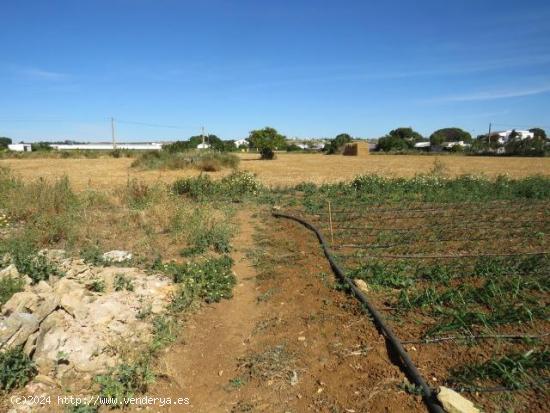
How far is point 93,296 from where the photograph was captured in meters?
4.37

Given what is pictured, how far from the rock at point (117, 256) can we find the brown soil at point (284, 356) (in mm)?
1826

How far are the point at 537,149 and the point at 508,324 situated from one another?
49.8 meters

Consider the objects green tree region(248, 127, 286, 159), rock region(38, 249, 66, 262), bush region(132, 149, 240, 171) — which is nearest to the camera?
rock region(38, 249, 66, 262)

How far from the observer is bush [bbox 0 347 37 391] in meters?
2.99

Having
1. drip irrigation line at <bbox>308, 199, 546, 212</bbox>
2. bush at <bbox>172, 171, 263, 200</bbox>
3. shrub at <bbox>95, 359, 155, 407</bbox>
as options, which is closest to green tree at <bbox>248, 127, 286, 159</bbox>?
bush at <bbox>172, 171, 263, 200</bbox>

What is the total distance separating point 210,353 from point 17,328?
1710mm

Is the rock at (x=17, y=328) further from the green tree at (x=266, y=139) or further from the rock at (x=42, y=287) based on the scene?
the green tree at (x=266, y=139)

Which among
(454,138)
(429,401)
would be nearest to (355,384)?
(429,401)

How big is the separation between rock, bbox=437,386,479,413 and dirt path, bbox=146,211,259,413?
1594mm

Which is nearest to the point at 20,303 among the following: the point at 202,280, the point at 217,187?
the point at 202,280

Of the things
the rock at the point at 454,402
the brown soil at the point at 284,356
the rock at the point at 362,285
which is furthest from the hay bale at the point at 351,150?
the rock at the point at 454,402

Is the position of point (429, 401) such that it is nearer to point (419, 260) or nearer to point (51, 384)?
point (51, 384)

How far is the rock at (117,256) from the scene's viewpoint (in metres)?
5.91

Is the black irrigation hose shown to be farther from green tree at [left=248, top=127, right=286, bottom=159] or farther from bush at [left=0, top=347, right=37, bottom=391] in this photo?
green tree at [left=248, top=127, right=286, bottom=159]
